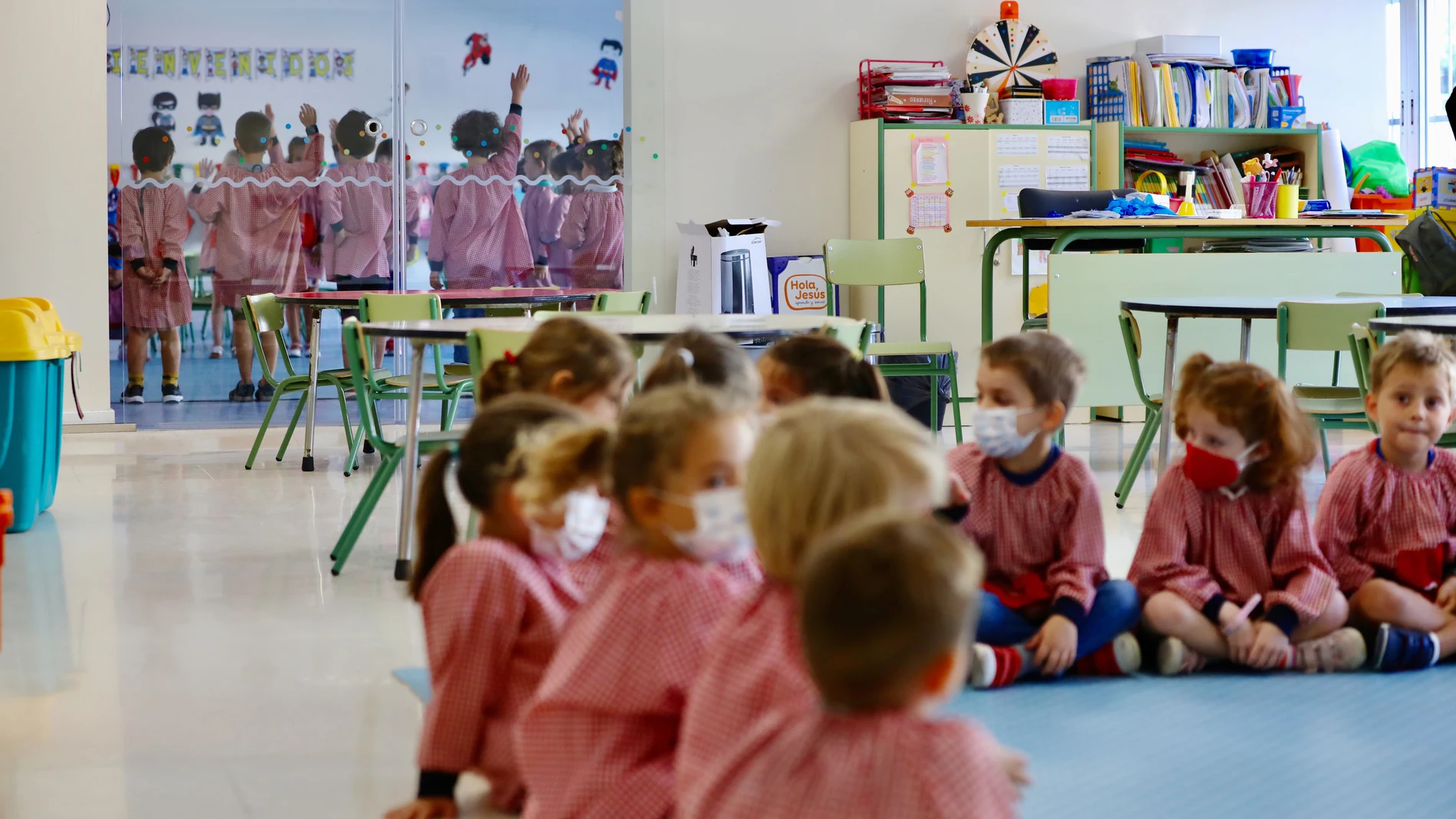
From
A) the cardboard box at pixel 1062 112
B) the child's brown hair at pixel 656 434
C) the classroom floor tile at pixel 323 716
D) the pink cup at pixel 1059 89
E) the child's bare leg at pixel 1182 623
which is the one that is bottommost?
the classroom floor tile at pixel 323 716

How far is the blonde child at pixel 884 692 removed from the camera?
3.16 feet

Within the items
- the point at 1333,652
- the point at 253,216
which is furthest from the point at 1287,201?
the point at 253,216

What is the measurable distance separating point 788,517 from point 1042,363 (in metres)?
1.25

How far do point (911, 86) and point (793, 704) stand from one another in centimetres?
599

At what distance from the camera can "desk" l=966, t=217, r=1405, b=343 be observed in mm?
5506

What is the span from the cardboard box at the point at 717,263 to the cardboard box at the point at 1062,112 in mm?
1456

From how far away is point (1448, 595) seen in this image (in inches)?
102

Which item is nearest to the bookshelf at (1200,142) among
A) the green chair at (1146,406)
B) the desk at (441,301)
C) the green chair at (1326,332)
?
the green chair at (1146,406)

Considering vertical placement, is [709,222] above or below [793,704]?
above

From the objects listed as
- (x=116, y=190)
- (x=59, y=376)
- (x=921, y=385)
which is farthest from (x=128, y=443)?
(x=921, y=385)

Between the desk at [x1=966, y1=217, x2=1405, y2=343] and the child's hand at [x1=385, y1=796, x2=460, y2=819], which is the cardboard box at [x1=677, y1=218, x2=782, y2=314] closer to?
the desk at [x1=966, y1=217, x2=1405, y2=343]

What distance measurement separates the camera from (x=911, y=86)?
22.7ft

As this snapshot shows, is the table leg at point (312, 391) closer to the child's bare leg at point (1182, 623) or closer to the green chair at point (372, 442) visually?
the green chair at point (372, 442)

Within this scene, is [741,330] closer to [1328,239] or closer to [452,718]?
[452,718]
